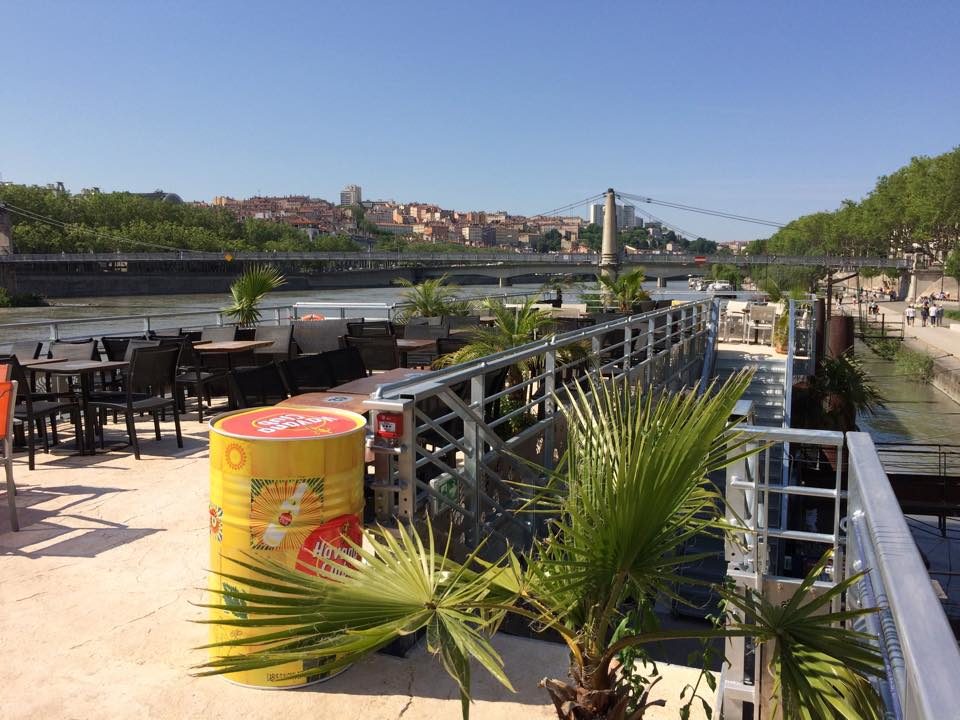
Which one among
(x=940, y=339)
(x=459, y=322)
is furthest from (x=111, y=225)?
(x=459, y=322)

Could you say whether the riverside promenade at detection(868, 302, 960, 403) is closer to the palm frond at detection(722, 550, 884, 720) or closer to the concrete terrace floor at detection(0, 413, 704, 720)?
the concrete terrace floor at detection(0, 413, 704, 720)

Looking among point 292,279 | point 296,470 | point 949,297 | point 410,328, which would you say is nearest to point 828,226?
point 949,297

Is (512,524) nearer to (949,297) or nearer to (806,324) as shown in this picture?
(806,324)

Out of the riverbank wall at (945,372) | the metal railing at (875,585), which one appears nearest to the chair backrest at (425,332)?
the metal railing at (875,585)

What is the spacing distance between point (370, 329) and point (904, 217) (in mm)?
83317

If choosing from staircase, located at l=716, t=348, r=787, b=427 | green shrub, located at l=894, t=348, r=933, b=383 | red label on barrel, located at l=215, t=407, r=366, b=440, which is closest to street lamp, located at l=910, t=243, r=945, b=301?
green shrub, located at l=894, t=348, r=933, b=383

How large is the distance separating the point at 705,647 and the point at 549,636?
65.0 inches

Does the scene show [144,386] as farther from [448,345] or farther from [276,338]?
[448,345]

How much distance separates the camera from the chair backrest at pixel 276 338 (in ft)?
28.4

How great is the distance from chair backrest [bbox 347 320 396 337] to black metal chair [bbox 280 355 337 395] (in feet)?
8.98

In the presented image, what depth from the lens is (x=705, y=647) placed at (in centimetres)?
248

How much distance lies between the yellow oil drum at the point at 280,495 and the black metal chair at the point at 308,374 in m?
2.87

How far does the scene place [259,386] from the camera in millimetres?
5695

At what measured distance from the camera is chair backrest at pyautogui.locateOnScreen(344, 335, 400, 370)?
7.77m
